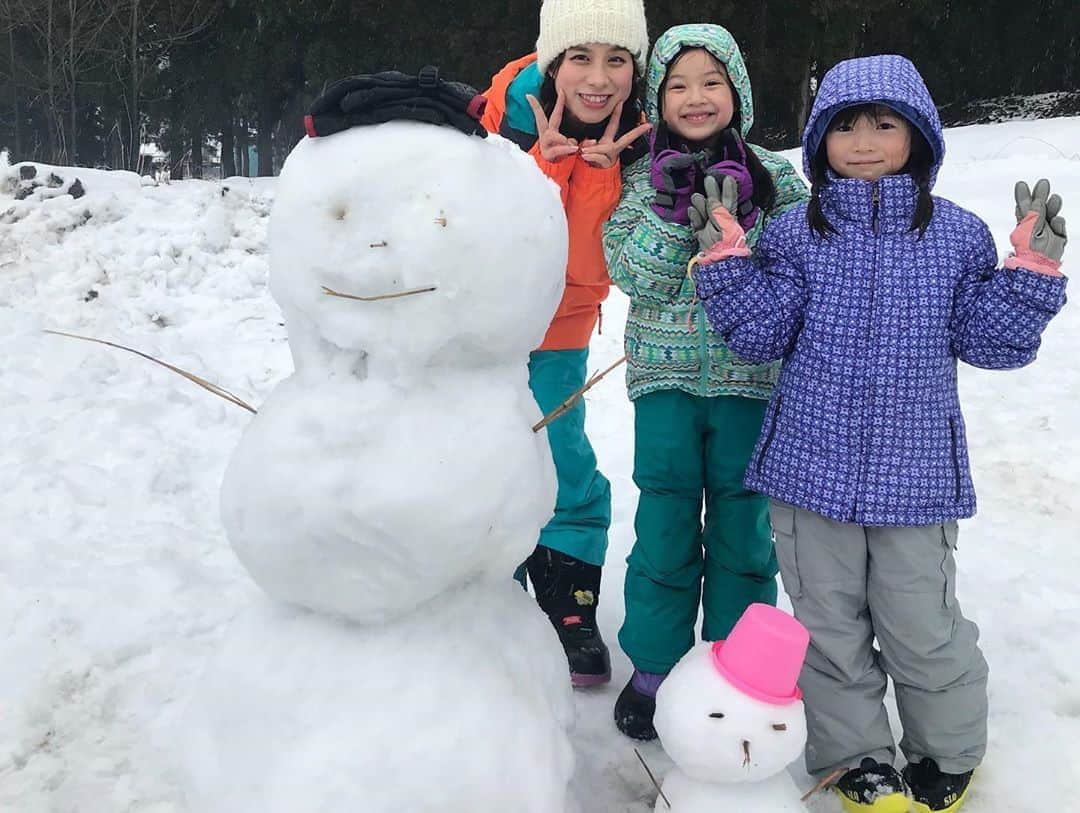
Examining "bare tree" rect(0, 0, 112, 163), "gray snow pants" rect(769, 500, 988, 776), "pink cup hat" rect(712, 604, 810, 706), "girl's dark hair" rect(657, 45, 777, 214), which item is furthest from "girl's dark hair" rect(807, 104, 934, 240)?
"bare tree" rect(0, 0, 112, 163)

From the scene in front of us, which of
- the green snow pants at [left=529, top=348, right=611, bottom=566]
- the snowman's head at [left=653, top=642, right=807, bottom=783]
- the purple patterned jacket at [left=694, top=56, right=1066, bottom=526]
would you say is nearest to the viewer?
the snowman's head at [left=653, top=642, right=807, bottom=783]

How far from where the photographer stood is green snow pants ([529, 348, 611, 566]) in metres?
2.41

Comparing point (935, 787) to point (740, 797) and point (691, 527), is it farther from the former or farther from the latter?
point (691, 527)

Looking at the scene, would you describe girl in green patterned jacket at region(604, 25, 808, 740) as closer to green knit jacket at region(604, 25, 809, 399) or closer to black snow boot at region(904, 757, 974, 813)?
green knit jacket at region(604, 25, 809, 399)

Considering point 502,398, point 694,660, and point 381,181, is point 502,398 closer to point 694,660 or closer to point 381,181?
point 381,181

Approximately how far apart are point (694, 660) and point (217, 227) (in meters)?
6.27

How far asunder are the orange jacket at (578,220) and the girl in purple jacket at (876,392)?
329mm

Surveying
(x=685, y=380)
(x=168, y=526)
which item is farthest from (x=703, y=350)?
(x=168, y=526)

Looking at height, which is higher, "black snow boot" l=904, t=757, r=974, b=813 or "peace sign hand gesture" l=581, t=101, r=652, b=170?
"peace sign hand gesture" l=581, t=101, r=652, b=170

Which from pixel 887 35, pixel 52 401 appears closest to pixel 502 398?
pixel 52 401

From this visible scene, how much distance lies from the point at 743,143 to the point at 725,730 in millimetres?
1301

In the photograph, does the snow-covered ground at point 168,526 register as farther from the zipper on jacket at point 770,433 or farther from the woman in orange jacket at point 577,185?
the zipper on jacket at point 770,433

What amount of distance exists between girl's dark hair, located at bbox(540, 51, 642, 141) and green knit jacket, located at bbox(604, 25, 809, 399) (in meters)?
0.07

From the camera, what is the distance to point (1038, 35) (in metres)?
15.5
